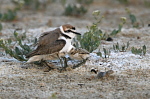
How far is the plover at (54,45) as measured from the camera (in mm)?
5129

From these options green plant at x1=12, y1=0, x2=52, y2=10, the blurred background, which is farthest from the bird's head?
green plant at x1=12, y1=0, x2=52, y2=10

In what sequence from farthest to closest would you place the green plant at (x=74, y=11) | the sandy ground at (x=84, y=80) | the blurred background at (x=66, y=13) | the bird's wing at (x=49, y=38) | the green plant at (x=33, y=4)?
the green plant at (x=33, y=4), the green plant at (x=74, y=11), the blurred background at (x=66, y=13), the bird's wing at (x=49, y=38), the sandy ground at (x=84, y=80)

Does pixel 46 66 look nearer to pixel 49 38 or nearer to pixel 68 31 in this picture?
pixel 49 38

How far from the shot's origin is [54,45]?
5117 millimetres

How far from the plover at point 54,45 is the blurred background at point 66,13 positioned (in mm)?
3037

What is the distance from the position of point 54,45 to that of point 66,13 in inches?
183

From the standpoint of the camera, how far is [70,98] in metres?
4.22

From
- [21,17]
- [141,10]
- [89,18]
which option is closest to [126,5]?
[141,10]

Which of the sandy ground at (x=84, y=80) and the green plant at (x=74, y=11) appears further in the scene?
the green plant at (x=74, y=11)

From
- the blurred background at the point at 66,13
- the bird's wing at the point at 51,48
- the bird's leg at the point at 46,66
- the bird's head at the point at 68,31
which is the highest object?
the bird's head at the point at 68,31

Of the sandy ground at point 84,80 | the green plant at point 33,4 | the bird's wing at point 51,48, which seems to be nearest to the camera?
the sandy ground at point 84,80

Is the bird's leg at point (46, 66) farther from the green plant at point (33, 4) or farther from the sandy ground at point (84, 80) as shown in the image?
the green plant at point (33, 4)

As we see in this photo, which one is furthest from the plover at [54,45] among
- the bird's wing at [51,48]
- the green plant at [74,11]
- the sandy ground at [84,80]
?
the green plant at [74,11]

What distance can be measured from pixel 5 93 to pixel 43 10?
6.20 metres
